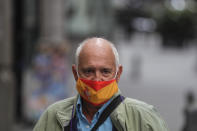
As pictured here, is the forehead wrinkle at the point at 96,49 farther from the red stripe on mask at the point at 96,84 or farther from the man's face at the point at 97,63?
the red stripe on mask at the point at 96,84

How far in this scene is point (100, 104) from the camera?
246 cm

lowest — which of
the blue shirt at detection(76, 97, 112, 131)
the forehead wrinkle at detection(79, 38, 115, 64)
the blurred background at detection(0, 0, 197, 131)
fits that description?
the blurred background at detection(0, 0, 197, 131)

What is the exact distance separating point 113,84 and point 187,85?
12.5 meters

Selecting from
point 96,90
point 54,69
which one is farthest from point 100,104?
point 54,69

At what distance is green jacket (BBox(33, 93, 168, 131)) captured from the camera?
2398 mm

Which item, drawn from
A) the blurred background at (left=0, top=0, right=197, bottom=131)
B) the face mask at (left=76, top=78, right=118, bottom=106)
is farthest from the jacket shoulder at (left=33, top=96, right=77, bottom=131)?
the blurred background at (left=0, top=0, right=197, bottom=131)

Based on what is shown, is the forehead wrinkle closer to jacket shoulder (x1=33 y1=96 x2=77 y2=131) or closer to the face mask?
the face mask

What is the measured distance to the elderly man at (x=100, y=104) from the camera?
241 centimetres

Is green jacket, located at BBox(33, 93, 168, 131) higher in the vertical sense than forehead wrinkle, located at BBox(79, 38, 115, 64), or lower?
lower

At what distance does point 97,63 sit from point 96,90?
143 mm

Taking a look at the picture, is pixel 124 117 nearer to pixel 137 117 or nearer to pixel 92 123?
pixel 137 117

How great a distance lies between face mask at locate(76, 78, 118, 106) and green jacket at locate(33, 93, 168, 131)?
6 centimetres

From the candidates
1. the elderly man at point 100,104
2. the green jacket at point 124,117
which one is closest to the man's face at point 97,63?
the elderly man at point 100,104

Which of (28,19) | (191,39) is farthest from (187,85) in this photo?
(191,39)
